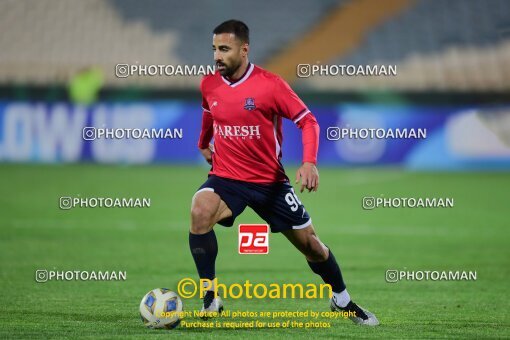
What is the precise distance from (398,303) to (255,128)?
217 centimetres

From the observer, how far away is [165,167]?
23516mm

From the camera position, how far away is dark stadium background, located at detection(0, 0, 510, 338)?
316 inches

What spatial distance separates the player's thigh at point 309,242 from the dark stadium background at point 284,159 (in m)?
0.50

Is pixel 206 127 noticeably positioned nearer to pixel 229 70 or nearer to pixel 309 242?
pixel 229 70

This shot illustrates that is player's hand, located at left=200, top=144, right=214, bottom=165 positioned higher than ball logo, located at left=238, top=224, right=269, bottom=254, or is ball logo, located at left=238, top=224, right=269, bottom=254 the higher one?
player's hand, located at left=200, top=144, right=214, bottom=165

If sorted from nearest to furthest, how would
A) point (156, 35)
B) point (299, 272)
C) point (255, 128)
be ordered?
point (255, 128) < point (299, 272) < point (156, 35)

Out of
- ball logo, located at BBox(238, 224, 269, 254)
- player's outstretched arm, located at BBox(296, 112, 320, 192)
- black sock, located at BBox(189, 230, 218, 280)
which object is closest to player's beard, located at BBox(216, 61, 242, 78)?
player's outstretched arm, located at BBox(296, 112, 320, 192)

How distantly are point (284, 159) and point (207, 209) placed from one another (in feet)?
56.6

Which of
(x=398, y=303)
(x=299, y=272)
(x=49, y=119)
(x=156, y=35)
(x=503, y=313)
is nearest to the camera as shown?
(x=503, y=313)

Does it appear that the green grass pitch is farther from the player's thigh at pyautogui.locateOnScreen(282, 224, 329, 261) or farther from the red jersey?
the red jersey

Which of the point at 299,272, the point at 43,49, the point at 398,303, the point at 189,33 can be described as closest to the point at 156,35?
the point at 189,33

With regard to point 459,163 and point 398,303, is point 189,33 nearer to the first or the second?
point 459,163

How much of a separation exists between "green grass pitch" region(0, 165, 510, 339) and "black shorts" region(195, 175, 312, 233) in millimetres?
732

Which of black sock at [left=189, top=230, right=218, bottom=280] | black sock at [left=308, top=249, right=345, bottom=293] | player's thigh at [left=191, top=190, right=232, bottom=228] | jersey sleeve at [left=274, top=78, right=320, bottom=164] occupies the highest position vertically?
jersey sleeve at [left=274, top=78, right=320, bottom=164]
